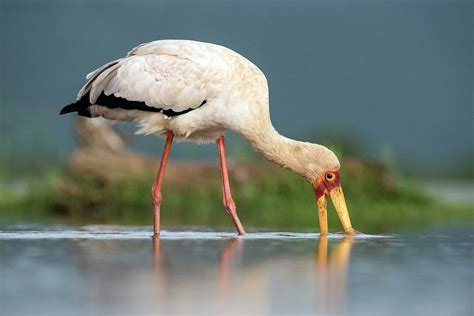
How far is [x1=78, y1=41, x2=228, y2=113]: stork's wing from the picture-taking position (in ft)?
36.7

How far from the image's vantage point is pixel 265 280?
746 cm

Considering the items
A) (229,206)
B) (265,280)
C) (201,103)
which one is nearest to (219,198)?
(229,206)

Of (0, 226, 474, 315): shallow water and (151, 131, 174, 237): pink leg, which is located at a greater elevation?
(151, 131, 174, 237): pink leg

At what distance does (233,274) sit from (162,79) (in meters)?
3.97

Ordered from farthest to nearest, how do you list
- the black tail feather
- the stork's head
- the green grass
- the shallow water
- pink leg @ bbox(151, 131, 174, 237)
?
the green grass
the black tail feather
pink leg @ bbox(151, 131, 174, 237)
the stork's head
the shallow water

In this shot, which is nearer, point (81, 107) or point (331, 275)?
point (331, 275)

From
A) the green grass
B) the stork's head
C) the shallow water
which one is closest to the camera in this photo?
the shallow water

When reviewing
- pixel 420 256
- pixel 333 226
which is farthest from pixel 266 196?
pixel 420 256

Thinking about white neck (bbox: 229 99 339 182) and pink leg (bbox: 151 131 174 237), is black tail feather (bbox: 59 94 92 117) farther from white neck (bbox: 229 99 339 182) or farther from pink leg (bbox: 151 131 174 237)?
white neck (bbox: 229 99 339 182)

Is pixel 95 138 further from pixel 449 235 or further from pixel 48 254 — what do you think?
pixel 48 254

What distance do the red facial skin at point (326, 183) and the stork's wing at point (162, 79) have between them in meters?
1.29

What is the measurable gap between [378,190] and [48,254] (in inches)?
314

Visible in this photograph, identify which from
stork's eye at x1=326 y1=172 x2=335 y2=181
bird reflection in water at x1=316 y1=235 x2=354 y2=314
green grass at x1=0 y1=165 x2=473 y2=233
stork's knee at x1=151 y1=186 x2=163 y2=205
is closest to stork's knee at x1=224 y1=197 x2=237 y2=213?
stork's knee at x1=151 y1=186 x2=163 y2=205

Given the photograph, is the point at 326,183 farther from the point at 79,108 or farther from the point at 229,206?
the point at 79,108
